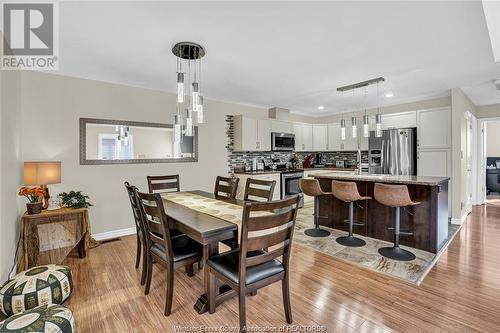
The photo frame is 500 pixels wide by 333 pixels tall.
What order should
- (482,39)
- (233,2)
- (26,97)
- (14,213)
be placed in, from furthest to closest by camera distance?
(26,97)
(14,213)
(482,39)
(233,2)

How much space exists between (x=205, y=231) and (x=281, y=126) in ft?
15.0

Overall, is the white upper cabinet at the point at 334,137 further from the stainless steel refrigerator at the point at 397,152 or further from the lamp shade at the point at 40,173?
the lamp shade at the point at 40,173

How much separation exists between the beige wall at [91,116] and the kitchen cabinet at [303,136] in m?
2.85

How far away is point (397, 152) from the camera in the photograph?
517 cm

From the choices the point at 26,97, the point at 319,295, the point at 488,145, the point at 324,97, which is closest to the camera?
the point at 319,295

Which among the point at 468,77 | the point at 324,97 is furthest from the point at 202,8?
the point at 468,77

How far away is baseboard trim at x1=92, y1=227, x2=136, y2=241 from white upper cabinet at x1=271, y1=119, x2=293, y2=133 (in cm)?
359

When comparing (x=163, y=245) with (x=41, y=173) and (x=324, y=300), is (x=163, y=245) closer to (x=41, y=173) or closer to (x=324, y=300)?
(x=324, y=300)

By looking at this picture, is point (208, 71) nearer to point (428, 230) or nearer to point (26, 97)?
point (26, 97)

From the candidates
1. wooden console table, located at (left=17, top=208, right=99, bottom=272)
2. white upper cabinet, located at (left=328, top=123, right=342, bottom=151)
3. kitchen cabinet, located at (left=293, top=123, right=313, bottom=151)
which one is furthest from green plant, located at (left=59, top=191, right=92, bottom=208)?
white upper cabinet, located at (left=328, top=123, right=342, bottom=151)

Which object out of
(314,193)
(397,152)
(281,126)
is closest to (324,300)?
(314,193)

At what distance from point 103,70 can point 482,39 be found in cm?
438

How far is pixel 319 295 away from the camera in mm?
2271

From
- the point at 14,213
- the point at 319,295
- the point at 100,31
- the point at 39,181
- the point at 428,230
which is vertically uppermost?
the point at 100,31
